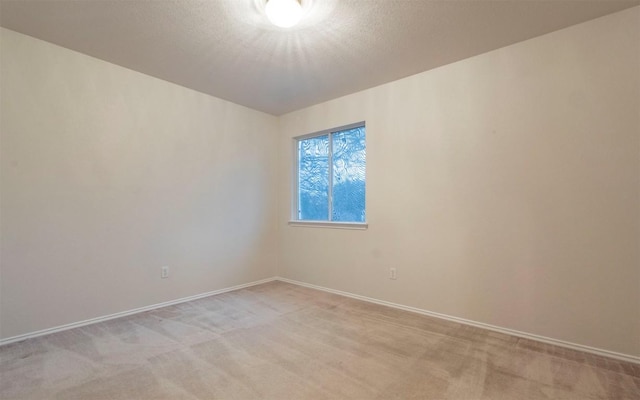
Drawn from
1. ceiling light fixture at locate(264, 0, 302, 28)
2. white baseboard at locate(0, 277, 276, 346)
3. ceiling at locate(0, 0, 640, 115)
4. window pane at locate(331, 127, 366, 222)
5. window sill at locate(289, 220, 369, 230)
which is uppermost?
ceiling at locate(0, 0, 640, 115)

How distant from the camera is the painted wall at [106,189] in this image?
93.2 inches

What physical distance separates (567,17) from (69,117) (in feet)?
13.6

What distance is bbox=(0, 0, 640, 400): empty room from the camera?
199cm

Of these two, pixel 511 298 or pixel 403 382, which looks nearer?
pixel 403 382

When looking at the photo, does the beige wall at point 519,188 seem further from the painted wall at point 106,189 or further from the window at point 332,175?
the painted wall at point 106,189

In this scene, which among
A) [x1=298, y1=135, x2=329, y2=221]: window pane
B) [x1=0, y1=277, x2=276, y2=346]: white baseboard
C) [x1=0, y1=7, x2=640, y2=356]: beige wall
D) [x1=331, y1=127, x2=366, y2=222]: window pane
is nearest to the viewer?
[x1=0, y1=7, x2=640, y2=356]: beige wall

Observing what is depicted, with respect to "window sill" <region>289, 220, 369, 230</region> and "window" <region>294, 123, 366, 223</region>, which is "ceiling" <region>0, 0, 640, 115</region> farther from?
"window sill" <region>289, 220, 369, 230</region>

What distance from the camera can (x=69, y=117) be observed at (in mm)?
2611

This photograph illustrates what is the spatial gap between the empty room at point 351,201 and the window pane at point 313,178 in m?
0.52

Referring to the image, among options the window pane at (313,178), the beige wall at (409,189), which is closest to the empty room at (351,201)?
the beige wall at (409,189)

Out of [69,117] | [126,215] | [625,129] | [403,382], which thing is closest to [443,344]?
[403,382]

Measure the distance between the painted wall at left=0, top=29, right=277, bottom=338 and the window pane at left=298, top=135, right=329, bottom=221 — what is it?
0.85 metres

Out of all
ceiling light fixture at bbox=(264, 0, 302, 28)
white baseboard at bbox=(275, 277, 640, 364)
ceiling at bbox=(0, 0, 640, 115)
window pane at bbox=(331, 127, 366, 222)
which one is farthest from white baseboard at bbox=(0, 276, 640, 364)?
ceiling light fixture at bbox=(264, 0, 302, 28)

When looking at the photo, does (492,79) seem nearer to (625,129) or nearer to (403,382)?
(625,129)
